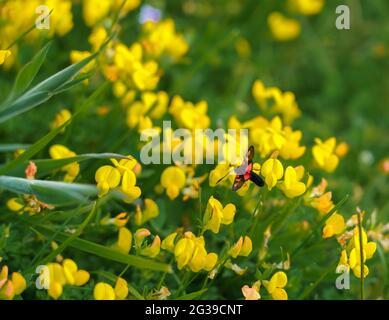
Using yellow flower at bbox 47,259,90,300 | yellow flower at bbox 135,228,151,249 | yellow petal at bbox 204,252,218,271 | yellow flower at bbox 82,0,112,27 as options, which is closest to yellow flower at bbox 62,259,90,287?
yellow flower at bbox 47,259,90,300

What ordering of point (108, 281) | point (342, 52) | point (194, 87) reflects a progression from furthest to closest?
point (342, 52) < point (194, 87) < point (108, 281)

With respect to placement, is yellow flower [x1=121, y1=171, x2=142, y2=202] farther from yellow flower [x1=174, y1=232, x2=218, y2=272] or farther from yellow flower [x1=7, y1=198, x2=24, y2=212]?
yellow flower [x1=7, y1=198, x2=24, y2=212]

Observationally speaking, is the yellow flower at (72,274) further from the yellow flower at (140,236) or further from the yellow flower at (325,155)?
the yellow flower at (325,155)

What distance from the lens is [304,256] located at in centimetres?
185

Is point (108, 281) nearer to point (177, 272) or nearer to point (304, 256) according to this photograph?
point (177, 272)

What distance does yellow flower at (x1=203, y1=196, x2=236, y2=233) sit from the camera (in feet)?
4.99

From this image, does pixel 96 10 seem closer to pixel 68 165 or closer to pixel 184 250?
pixel 68 165

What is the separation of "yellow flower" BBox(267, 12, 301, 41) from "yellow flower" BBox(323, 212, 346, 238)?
137 centimetres

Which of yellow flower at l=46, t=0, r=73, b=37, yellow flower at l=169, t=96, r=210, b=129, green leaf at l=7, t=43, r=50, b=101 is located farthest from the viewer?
yellow flower at l=46, t=0, r=73, b=37

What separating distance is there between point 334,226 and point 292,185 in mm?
150

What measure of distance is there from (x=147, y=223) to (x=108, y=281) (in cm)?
26

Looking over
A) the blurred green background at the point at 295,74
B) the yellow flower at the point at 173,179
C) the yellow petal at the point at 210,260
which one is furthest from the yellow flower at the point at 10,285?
the blurred green background at the point at 295,74
